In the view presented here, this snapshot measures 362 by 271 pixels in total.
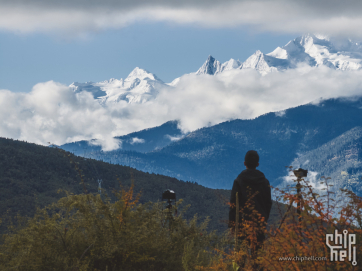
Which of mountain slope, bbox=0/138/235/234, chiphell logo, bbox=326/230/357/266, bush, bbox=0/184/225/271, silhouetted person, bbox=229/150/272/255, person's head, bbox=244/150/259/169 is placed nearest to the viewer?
chiphell logo, bbox=326/230/357/266

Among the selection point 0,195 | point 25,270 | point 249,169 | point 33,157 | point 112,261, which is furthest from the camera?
point 33,157

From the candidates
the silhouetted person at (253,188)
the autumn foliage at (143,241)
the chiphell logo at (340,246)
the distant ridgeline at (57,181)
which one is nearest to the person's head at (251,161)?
the silhouetted person at (253,188)

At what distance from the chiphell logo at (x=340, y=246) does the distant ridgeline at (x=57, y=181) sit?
82.6m

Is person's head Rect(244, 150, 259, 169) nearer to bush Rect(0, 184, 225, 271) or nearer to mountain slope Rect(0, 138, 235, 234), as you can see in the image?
bush Rect(0, 184, 225, 271)

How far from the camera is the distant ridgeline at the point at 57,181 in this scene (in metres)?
93.6

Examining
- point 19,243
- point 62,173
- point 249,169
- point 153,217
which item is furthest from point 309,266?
point 62,173

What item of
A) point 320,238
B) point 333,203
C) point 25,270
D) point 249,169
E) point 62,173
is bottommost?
point 25,270

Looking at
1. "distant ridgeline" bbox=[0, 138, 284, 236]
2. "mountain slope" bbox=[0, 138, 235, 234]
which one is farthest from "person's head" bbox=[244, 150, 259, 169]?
"mountain slope" bbox=[0, 138, 235, 234]

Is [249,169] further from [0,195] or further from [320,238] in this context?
[0,195]

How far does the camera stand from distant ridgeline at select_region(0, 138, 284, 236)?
93625 mm

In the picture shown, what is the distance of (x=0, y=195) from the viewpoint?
3467 inches

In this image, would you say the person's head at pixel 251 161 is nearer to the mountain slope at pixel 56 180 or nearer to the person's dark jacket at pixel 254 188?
the person's dark jacket at pixel 254 188

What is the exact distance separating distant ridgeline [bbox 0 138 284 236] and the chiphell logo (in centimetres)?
8262

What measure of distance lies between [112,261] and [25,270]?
4.08ft
